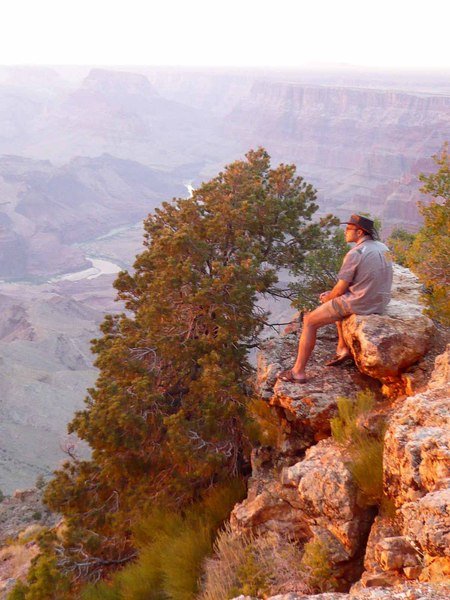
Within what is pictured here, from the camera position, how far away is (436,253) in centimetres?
729

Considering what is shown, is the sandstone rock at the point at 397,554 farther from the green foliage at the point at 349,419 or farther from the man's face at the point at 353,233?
the man's face at the point at 353,233

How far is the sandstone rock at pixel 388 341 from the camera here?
16.7ft

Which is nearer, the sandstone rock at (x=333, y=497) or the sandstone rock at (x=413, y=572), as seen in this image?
the sandstone rock at (x=413, y=572)

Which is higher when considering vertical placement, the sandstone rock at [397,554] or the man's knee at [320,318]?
the man's knee at [320,318]

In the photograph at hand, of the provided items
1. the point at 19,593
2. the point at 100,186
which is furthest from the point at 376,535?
the point at 100,186

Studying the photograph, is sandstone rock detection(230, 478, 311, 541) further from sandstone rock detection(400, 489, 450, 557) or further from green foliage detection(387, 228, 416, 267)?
green foliage detection(387, 228, 416, 267)

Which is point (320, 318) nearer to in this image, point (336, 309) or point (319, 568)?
point (336, 309)

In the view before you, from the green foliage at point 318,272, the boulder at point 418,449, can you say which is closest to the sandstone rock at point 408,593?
the boulder at point 418,449

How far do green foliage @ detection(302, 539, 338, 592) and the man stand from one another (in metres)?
2.11

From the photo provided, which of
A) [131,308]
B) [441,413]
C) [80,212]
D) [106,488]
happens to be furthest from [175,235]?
[80,212]

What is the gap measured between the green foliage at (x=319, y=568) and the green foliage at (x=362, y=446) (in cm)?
48

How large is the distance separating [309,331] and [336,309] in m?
0.38

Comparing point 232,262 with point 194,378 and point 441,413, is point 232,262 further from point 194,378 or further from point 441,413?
point 441,413

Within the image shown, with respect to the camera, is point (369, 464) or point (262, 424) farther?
point (262, 424)
